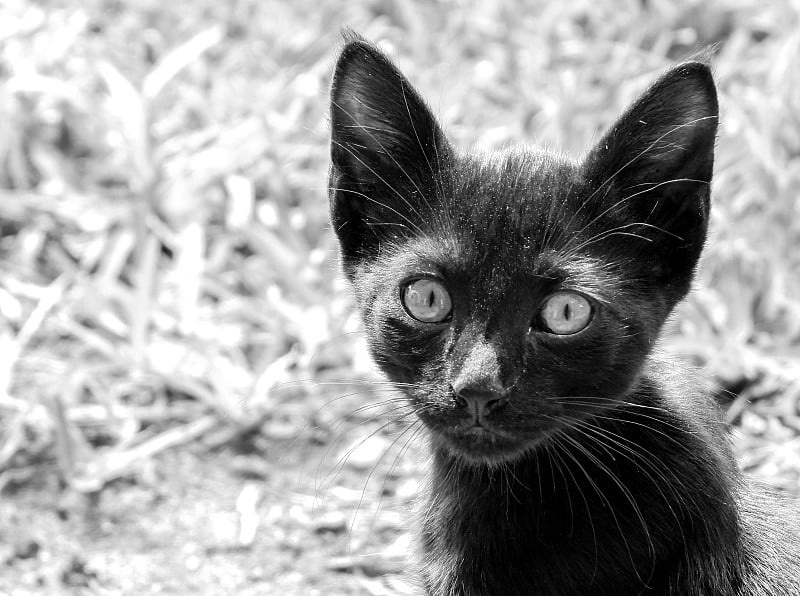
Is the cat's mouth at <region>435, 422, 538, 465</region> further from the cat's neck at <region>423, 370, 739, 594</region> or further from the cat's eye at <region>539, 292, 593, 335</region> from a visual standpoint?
the cat's eye at <region>539, 292, 593, 335</region>

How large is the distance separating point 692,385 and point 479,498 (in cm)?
66

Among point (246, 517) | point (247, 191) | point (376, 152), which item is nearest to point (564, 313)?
point (376, 152)

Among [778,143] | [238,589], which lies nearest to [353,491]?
[238,589]

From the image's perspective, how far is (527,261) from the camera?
266 centimetres

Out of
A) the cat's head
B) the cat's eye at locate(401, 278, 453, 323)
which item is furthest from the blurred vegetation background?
the cat's eye at locate(401, 278, 453, 323)

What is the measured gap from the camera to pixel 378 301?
9.37ft

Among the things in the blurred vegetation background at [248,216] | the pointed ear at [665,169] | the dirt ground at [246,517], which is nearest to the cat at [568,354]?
the pointed ear at [665,169]

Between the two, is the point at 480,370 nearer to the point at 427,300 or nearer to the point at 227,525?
the point at 427,300

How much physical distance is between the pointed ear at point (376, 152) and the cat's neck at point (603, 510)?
0.70 metres

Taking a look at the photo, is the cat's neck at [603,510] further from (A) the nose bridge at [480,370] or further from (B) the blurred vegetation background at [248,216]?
(B) the blurred vegetation background at [248,216]

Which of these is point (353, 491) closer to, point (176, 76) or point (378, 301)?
point (378, 301)

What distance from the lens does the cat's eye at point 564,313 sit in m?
2.65

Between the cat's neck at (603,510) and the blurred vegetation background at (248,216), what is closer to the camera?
the cat's neck at (603,510)

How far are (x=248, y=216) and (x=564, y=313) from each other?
2.66 metres
